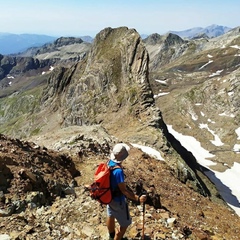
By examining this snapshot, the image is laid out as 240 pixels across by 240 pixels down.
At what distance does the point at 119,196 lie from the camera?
11086 mm

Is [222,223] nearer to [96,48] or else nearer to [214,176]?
[214,176]

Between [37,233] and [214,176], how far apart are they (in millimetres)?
75789

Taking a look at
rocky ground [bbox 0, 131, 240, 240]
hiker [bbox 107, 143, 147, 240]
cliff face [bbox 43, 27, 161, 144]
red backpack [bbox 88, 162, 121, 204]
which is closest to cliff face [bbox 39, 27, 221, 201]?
cliff face [bbox 43, 27, 161, 144]

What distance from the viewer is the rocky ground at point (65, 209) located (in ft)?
42.1

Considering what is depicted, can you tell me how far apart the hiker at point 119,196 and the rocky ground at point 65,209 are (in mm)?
1198

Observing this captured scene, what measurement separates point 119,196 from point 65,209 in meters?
4.17

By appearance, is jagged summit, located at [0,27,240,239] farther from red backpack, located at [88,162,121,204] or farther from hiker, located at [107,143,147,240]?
red backpack, located at [88,162,121,204]

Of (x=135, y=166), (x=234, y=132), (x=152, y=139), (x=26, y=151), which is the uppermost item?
(x=26, y=151)

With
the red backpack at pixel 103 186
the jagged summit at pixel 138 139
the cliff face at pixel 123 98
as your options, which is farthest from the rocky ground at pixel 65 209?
the cliff face at pixel 123 98

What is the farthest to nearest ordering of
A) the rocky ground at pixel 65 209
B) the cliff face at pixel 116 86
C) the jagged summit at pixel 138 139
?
the cliff face at pixel 116 86
the jagged summit at pixel 138 139
the rocky ground at pixel 65 209

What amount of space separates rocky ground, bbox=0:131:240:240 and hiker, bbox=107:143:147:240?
1198mm

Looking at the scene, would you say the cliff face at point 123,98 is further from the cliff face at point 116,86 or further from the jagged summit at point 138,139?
the jagged summit at point 138,139

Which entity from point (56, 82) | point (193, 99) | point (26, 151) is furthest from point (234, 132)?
point (26, 151)

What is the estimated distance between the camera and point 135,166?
1081 inches
